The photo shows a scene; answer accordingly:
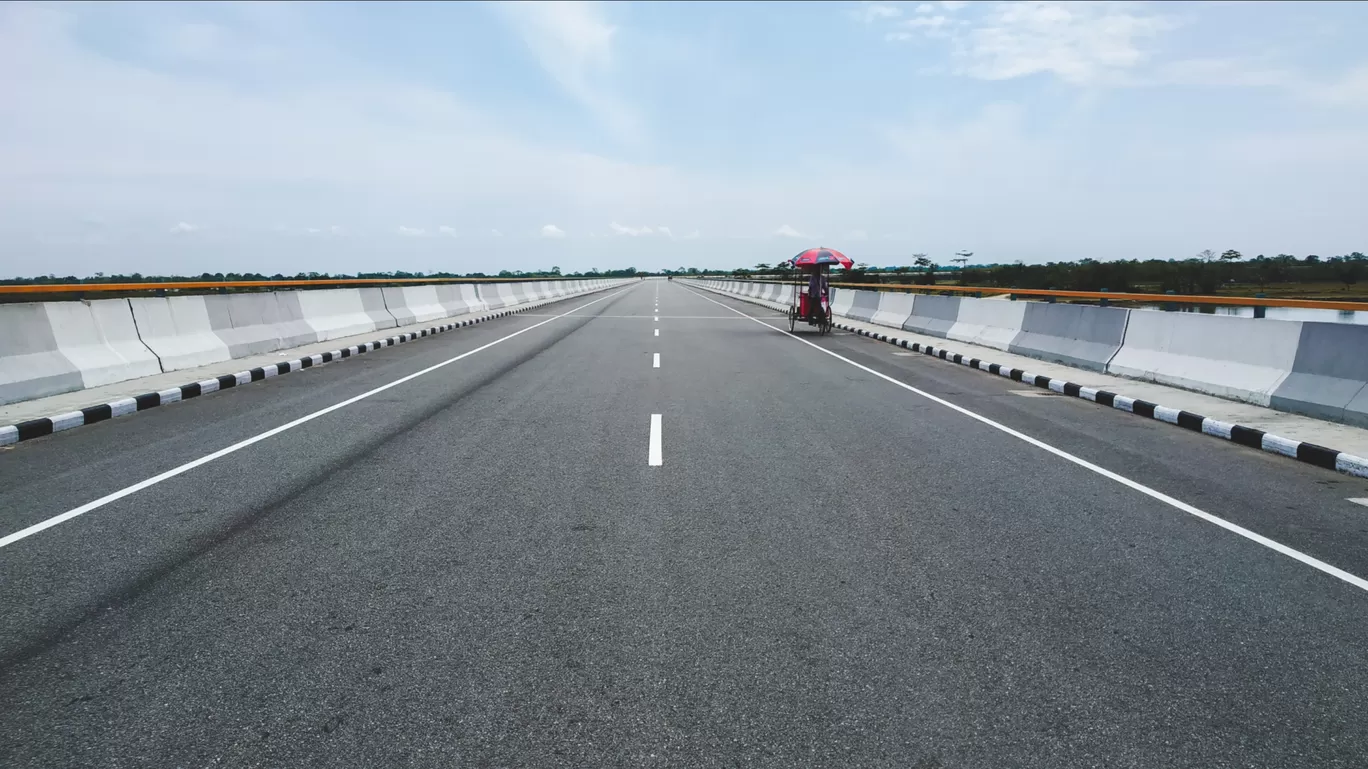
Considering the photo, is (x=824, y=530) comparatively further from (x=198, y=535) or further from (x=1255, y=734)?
(x=198, y=535)

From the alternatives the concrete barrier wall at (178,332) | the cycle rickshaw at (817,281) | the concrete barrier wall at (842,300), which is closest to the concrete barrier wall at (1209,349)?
the cycle rickshaw at (817,281)

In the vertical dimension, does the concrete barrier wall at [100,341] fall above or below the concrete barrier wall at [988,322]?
above

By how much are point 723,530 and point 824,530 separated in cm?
69

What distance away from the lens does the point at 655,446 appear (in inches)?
302

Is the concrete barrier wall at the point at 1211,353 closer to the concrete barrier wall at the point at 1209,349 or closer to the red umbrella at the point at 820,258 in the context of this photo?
the concrete barrier wall at the point at 1209,349

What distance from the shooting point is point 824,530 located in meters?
5.20

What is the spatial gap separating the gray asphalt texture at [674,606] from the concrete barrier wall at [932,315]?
38.9 ft

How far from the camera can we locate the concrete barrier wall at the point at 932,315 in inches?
774

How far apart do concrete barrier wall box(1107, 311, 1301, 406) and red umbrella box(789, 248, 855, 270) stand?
8726mm

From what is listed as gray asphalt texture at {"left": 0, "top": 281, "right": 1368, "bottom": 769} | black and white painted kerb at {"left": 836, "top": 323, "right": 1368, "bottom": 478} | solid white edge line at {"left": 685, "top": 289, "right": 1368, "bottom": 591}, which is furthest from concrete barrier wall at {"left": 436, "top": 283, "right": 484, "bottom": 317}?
solid white edge line at {"left": 685, "top": 289, "right": 1368, "bottom": 591}

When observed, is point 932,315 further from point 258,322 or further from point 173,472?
point 173,472

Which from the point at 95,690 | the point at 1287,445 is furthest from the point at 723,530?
the point at 1287,445

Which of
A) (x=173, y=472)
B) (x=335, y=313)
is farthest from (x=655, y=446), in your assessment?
(x=335, y=313)

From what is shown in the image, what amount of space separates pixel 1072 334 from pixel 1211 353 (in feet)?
11.2
